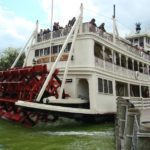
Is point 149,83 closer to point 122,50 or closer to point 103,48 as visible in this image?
point 122,50

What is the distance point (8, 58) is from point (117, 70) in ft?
94.6

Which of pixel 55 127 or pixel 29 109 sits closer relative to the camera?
pixel 29 109

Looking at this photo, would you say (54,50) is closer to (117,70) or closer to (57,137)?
(117,70)

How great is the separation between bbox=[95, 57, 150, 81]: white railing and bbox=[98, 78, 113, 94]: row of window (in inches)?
25.1

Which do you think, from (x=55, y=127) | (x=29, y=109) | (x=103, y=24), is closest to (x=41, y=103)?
(x=29, y=109)

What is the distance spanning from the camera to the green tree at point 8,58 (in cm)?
4400

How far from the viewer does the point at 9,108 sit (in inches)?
705

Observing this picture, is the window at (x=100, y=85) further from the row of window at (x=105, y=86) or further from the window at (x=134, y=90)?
the window at (x=134, y=90)

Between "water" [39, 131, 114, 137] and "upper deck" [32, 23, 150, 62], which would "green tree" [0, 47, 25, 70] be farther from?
"water" [39, 131, 114, 137]

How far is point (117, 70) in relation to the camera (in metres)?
19.4

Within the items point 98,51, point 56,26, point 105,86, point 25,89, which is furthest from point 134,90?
point 25,89

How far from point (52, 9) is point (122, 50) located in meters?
5.04

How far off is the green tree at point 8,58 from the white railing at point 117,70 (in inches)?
881

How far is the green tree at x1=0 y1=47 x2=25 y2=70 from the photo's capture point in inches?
1732
